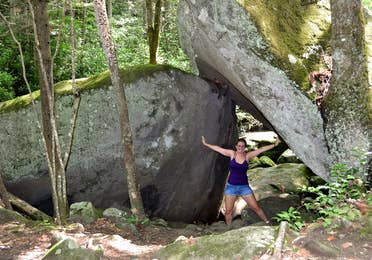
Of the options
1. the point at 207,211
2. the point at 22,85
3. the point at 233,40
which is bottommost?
the point at 207,211

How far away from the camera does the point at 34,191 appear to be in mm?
9125

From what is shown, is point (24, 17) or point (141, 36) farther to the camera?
point (141, 36)

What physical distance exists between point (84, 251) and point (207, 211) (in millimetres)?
6138

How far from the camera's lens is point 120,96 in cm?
704

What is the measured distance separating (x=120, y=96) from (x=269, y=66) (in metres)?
2.69

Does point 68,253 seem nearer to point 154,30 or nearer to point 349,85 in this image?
point 349,85

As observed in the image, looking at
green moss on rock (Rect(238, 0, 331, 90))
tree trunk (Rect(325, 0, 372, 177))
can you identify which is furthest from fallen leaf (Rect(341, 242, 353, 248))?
green moss on rock (Rect(238, 0, 331, 90))

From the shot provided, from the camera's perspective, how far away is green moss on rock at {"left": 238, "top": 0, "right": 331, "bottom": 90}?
688 cm

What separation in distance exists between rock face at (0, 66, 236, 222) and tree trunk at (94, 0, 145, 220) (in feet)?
5.66

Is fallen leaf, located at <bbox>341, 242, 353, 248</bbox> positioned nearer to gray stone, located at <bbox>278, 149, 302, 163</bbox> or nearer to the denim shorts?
the denim shorts

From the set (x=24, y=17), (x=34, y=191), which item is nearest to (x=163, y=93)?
(x=34, y=191)

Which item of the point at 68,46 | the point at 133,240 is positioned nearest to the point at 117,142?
the point at 133,240

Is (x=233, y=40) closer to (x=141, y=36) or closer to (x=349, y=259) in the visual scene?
(x=349, y=259)

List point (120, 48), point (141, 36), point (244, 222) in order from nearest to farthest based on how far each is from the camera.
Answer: point (244, 222) → point (120, 48) → point (141, 36)
